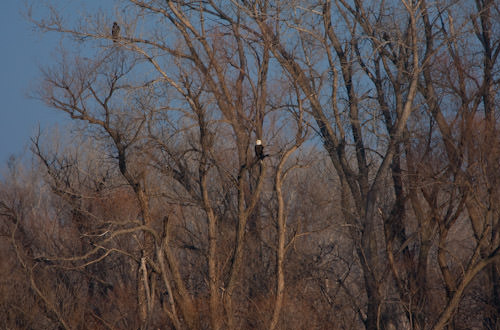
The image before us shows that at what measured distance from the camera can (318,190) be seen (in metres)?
21.4

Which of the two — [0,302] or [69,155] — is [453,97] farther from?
[69,155]

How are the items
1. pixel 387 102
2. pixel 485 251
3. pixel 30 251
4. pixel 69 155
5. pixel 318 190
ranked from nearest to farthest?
pixel 485 251 < pixel 387 102 < pixel 30 251 < pixel 318 190 < pixel 69 155

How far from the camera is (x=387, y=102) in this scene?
58.8ft

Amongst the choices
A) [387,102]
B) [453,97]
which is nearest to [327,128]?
[387,102]

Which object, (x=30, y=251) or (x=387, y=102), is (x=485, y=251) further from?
(x=30, y=251)

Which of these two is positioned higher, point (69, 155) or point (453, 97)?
point (69, 155)

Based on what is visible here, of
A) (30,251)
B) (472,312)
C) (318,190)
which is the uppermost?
(318,190)

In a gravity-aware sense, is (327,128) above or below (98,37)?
below

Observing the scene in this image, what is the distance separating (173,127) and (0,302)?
5721mm

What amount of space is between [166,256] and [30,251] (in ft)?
22.4

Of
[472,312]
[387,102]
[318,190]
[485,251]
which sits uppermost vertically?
[387,102]

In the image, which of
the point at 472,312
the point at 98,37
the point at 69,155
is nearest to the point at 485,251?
the point at 472,312

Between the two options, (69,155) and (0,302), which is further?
(69,155)

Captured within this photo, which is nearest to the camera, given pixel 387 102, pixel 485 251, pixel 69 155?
pixel 485 251
